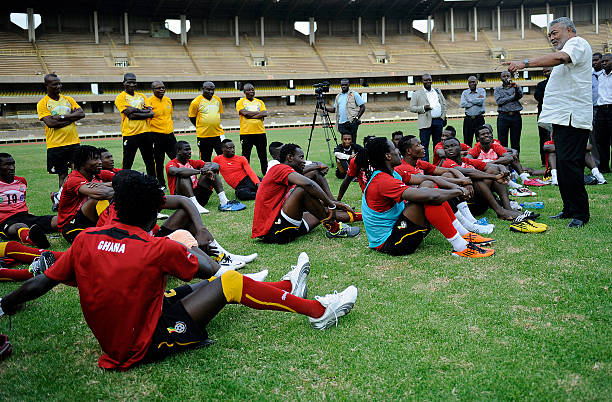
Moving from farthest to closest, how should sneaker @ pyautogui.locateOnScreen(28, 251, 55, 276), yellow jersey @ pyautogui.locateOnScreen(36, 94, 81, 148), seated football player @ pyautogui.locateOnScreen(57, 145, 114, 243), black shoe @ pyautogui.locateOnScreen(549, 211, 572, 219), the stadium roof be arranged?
the stadium roof → yellow jersey @ pyautogui.locateOnScreen(36, 94, 81, 148) → black shoe @ pyautogui.locateOnScreen(549, 211, 572, 219) → seated football player @ pyautogui.locateOnScreen(57, 145, 114, 243) → sneaker @ pyautogui.locateOnScreen(28, 251, 55, 276)

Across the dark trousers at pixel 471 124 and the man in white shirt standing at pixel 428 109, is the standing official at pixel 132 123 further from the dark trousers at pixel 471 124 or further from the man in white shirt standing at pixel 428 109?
the dark trousers at pixel 471 124

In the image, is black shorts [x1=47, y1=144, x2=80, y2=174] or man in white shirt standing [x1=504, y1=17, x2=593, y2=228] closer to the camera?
man in white shirt standing [x1=504, y1=17, x2=593, y2=228]

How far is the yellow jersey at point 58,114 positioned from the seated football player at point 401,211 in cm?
612

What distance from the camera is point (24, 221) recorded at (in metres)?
5.73

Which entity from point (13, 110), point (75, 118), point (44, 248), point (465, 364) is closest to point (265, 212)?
point (44, 248)

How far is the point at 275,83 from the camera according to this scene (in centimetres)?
4291

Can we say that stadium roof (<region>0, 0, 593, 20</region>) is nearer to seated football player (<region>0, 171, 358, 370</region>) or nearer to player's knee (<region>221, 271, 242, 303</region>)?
seated football player (<region>0, 171, 358, 370</region>)

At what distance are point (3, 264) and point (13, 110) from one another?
1421 inches

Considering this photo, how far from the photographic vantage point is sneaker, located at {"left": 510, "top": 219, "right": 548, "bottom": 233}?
5219mm

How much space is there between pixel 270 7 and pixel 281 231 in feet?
135

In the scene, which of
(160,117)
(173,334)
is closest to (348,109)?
(160,117)

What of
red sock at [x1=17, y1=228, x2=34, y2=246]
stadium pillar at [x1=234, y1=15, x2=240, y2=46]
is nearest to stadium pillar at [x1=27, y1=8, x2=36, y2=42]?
stadium pillar at [x1=234, y1=15, x2=240, y2=46]

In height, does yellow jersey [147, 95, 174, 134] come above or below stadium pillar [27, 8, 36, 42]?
below

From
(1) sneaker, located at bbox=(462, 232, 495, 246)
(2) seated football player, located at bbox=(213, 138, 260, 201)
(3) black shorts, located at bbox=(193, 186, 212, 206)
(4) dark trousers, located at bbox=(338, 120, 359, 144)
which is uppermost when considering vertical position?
(4) dark trousers, located at bbox=(338, 120, 359, 144)
